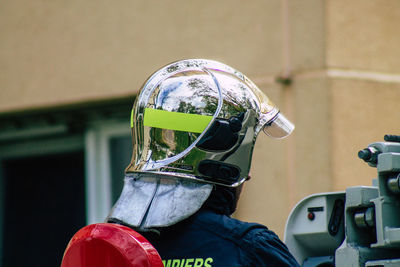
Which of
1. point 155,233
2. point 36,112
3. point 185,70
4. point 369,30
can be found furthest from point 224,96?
point 36,112

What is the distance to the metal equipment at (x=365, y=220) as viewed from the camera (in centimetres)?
264

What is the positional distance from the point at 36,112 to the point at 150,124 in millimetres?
3737

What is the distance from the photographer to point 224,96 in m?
2.73

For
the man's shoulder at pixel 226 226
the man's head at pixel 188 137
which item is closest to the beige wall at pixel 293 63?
the man's head at pixel 188 137

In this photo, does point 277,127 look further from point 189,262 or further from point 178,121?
point 189,262

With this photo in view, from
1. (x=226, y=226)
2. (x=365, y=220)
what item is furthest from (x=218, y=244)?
(x=365, y=220)

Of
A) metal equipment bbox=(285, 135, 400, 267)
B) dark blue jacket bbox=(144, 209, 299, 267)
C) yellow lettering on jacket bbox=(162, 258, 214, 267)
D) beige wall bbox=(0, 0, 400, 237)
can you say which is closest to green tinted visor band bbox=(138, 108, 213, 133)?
dark blue jacket bbox=(144, 209, 299, 267)

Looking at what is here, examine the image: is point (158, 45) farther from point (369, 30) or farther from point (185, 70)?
point (185, 70)

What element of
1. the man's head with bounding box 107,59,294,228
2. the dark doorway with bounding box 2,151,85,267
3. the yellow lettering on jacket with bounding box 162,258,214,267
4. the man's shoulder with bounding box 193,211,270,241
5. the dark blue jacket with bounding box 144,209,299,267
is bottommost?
the dark doorway with bounding box 2,151,85,267

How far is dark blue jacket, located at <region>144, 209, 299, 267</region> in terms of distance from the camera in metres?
2.40

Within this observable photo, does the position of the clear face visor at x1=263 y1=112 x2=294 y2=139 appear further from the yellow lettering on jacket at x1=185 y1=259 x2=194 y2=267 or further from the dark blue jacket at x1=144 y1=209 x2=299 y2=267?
the yellow lettering on jacket at x1=185 y1=259 x2=194 y2=267

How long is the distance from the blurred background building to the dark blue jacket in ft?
8.88

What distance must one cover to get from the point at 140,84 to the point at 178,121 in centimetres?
320

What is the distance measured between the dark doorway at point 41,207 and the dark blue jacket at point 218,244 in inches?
153
